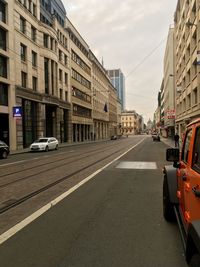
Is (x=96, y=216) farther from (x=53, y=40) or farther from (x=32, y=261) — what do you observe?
(x=53, y=40)

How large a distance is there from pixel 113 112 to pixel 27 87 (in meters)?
89.7

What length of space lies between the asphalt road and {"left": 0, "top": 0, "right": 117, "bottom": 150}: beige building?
3014 cm

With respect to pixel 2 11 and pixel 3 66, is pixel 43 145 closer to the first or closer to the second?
pixel 3 66

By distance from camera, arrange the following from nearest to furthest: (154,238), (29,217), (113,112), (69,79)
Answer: (154,238), (29,217), (69,79), (113,112)

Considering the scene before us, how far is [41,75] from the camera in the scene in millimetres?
47969

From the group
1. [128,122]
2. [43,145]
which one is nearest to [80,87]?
[43,145]

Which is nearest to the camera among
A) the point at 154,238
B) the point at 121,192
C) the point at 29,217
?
the point at 154,238

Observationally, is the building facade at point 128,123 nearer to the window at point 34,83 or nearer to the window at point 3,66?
the window at point 34,83

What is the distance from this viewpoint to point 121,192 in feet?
31.7

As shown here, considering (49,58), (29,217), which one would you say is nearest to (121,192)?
(29,217)

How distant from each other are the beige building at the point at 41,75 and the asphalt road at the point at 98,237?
30139mm

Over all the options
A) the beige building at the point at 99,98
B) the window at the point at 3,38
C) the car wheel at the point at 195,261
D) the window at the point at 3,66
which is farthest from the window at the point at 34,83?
the car wheel at the point at 195,261

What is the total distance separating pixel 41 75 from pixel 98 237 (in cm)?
4426

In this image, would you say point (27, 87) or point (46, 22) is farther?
point (46, 22)
